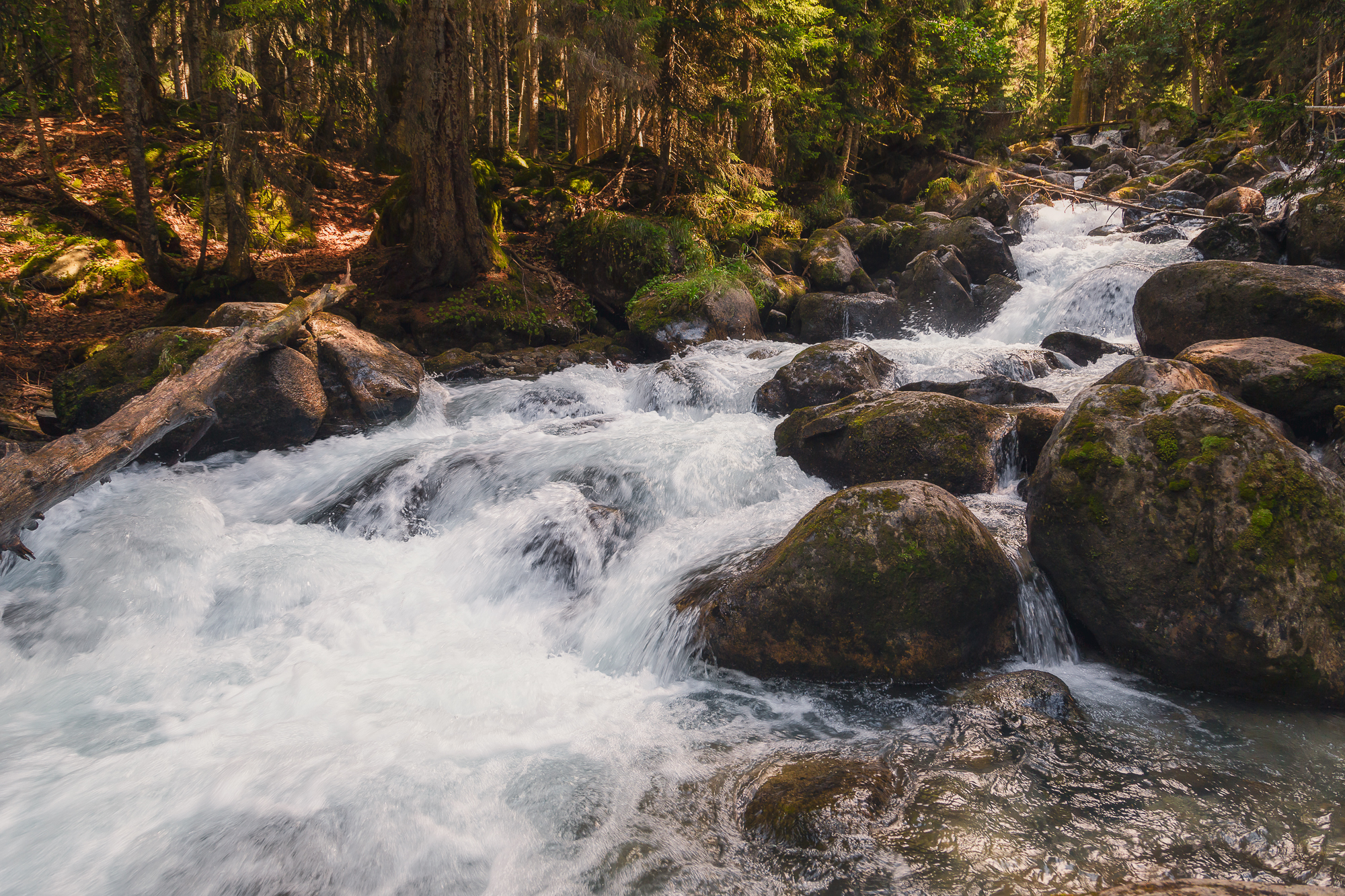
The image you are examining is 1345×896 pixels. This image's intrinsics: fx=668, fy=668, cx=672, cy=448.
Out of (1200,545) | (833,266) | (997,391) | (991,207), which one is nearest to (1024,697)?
(1200,545)

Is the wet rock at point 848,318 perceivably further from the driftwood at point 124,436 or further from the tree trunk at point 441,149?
the driftwood at point 124,436

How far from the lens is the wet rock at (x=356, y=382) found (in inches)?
355

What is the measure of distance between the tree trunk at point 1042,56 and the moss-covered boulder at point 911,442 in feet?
115

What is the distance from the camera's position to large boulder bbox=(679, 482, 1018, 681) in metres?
4.19

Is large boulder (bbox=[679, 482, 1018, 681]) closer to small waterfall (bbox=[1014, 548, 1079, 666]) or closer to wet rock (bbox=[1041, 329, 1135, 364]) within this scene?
small waterfall (bbox=[1014, 548, 1079, 666])

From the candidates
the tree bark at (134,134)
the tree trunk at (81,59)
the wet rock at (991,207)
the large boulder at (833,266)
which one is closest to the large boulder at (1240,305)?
the large boulder at (833,266)

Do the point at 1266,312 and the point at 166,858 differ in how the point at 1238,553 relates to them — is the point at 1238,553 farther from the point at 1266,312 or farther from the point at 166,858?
the point at 166,858

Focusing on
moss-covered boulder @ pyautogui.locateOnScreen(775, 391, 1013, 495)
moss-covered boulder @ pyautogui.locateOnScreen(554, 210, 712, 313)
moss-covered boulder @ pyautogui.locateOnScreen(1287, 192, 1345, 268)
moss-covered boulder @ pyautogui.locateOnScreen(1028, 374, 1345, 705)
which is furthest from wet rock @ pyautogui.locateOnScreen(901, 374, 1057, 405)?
moss-covered boulder @ pyautogui.locateOnScreen(1287, 192, 1345, 268)

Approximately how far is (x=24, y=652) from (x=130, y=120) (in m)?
9.22

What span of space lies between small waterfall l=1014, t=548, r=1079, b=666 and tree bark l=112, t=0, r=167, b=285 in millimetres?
13435

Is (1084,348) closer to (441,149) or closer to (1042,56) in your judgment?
(441,149)

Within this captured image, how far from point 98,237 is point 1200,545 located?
16587mm

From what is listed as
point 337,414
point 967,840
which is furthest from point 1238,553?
point 337,414

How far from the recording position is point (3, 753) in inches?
152
